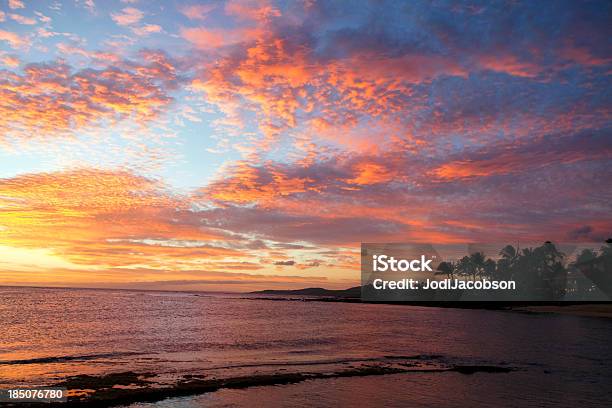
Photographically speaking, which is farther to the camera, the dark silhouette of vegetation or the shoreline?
the dark silhouette of vegetation

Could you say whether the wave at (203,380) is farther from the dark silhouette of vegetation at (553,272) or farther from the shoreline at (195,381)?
the dark silhouette of vegetation at (553,272)

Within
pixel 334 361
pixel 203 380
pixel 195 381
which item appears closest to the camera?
pixel 195 381

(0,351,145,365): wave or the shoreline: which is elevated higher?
the shoreline

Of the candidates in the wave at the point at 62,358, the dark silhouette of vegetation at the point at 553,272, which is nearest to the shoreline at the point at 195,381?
the wave at the point at 62,358

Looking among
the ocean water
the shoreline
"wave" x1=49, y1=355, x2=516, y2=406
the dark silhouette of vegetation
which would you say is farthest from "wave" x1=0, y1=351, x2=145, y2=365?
the dark silhouette of vegetation

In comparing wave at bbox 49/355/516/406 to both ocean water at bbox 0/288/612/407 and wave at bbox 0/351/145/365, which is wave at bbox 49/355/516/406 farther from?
wave at bbox 0/351/145/365

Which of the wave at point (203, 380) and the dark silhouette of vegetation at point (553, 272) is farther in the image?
the dark silhouette of vegetation at point (553, 272)

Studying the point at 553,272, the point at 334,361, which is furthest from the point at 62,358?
the point at 553,272

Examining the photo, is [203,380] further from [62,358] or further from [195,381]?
[62,358]

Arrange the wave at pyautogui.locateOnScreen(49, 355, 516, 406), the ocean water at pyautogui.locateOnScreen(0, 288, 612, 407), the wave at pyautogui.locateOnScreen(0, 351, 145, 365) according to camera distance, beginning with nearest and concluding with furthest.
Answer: the wave at pyautogui.locateOnScreen(49, 355, 516, 406), the ocean water at pyautogui.locateOnScreen(0, 288, 612, 407), the wave at pyautogui.locateOnScreen(0, 351, 145, 365)

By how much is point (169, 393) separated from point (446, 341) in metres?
36.6

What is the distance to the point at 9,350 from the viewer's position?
131 feet

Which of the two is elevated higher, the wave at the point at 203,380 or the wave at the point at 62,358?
the wave at the point at 203,380

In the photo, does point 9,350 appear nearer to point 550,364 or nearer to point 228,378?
point 228,378
